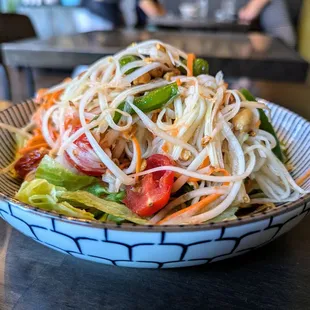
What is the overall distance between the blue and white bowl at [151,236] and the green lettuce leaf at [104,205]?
0.09 meters

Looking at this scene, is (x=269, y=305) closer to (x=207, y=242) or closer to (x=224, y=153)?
(x=207, y=242)

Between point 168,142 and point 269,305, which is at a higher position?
point 168,142

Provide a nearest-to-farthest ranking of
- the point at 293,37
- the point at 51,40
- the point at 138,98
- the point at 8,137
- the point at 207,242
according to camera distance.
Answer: the point at 207,242, the point at 138,98, the point at 8,137, the point at 51,40, the point at 293,37

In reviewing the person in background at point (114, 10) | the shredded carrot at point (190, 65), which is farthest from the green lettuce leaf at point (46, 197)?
the person in background at point (114, 10)

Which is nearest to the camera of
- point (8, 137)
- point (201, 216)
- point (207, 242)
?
point (207, 242)

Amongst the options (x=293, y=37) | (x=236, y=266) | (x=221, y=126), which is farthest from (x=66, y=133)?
(x=293, y=37)

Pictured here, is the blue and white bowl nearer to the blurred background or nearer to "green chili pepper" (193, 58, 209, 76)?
"green chili pepper" (193, 58, 209, 76)

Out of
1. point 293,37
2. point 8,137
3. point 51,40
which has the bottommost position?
point 293,37

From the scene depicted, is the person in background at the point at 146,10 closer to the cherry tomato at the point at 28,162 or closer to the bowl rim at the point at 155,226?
the cherry tomato at the point at 28,162

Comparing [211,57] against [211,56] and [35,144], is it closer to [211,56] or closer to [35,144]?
[211,56]

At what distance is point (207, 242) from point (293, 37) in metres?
5.09

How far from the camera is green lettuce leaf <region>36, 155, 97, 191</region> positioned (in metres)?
0.72

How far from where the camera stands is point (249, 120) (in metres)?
0.77

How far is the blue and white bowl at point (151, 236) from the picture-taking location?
0.51m
